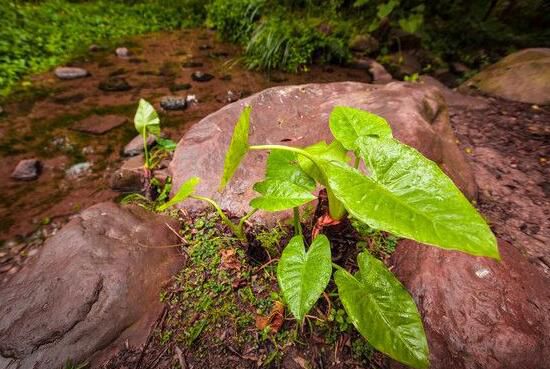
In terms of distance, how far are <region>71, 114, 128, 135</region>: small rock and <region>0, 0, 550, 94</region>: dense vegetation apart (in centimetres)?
146

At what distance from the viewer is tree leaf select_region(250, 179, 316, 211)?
108cm

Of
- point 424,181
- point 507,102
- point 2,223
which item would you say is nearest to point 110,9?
point 2,223

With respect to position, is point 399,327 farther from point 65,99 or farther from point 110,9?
point 110,9

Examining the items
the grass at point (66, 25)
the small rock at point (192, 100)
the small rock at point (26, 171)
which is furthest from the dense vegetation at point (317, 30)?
the small rock at point (26, 171)

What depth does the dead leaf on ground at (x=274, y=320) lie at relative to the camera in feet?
4.21

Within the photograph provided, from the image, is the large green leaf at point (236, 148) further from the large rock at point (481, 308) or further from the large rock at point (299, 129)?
the large rock at point (481, 308)

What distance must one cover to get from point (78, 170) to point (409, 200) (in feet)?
9.48

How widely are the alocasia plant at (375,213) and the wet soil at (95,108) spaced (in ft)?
6.02

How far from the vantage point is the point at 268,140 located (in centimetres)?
220

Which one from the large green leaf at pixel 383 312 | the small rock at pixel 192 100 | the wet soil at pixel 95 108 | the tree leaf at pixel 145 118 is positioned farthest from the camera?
the small rock at pixel 192 100

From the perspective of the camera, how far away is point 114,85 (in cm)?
401

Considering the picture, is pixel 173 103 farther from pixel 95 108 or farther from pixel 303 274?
pixel 303 274

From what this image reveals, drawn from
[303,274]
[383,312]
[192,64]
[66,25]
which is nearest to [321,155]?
[303,274]

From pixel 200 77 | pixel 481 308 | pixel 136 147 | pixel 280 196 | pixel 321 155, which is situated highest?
pixel 321 155
